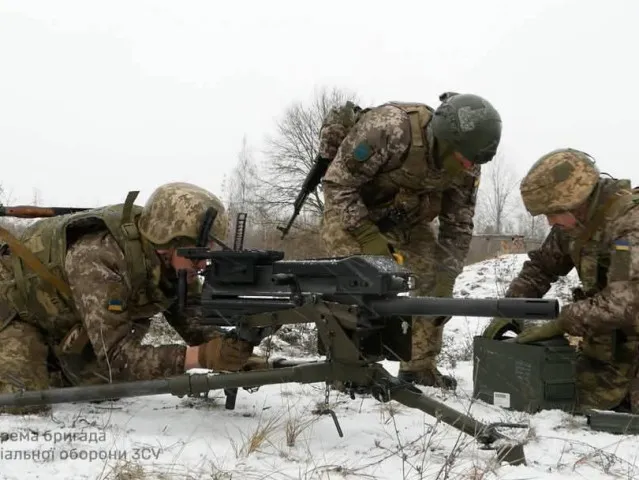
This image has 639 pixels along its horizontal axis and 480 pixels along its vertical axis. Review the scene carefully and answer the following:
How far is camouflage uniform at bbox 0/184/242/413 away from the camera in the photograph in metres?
3.74

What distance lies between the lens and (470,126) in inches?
189

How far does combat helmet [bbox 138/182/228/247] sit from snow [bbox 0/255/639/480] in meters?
1.07

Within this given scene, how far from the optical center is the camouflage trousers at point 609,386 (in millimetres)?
4332

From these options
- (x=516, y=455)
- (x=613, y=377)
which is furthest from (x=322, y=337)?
(x=613, y=377)

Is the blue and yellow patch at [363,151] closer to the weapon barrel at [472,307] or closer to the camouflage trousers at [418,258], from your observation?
the camouflage trousers at [418,258]

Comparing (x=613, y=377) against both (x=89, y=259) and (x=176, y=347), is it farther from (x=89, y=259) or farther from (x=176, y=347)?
(x=89, y=259)

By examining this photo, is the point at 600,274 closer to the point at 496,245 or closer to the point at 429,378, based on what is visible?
the point at 429,378

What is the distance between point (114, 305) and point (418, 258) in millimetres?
2870

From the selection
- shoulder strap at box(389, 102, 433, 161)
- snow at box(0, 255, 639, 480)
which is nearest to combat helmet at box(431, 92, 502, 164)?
shoulder strap at box(389, 102, 433, 161)

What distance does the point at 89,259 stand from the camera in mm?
3863

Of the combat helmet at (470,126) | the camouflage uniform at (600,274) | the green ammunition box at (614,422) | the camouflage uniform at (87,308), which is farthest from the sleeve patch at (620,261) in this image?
the camouflage uniform at (87,308)

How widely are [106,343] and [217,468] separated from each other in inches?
53.6

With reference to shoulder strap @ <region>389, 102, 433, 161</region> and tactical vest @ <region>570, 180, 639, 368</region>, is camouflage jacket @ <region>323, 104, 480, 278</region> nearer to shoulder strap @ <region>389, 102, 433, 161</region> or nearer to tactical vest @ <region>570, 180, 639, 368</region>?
shoulder strap @ <region>389, 102, 433, 161</region>

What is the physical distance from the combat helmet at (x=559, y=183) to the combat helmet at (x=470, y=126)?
587mm
